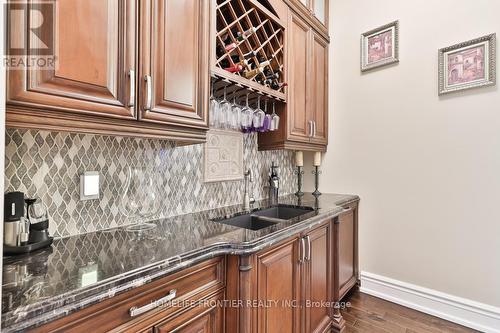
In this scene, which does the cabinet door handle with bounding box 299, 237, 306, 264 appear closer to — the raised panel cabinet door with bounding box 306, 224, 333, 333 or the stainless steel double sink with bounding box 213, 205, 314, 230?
the raised panel cabinet door with bounding box 306, 224, 333, 333

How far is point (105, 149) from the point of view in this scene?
1.29 m

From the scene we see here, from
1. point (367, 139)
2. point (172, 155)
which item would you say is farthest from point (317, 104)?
point (172, 155)

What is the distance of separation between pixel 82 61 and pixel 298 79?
1.65 metres

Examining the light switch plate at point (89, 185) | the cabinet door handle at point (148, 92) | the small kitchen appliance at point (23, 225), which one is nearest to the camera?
the small kitchen appliance at point (23, 225)

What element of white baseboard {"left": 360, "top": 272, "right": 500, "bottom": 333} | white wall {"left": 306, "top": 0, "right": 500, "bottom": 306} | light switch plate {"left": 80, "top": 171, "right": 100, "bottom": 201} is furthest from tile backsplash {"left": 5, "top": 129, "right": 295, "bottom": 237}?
white baseboard {"left": 360, "top": 272, "right": 500, "bottom": 333}

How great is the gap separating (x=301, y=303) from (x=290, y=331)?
0.53 ft

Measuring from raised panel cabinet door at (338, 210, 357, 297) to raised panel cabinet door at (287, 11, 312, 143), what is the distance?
0.82m

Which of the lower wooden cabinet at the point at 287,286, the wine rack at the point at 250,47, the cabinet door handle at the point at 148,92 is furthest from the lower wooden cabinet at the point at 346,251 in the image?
the cabinet door handle at the point at 148,92

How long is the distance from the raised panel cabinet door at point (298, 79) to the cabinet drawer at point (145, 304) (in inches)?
52.0

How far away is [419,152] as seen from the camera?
2.19 metres

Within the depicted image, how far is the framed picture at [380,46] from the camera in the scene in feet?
7.59

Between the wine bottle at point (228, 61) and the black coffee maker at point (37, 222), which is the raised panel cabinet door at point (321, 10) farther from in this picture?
the black coffee maker at point (37, 222)

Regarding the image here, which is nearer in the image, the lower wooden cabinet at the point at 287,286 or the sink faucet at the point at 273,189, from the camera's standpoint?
the lower wooden cabinet at the point at 287,286

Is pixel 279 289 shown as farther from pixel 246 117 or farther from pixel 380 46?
pixel 380 46
